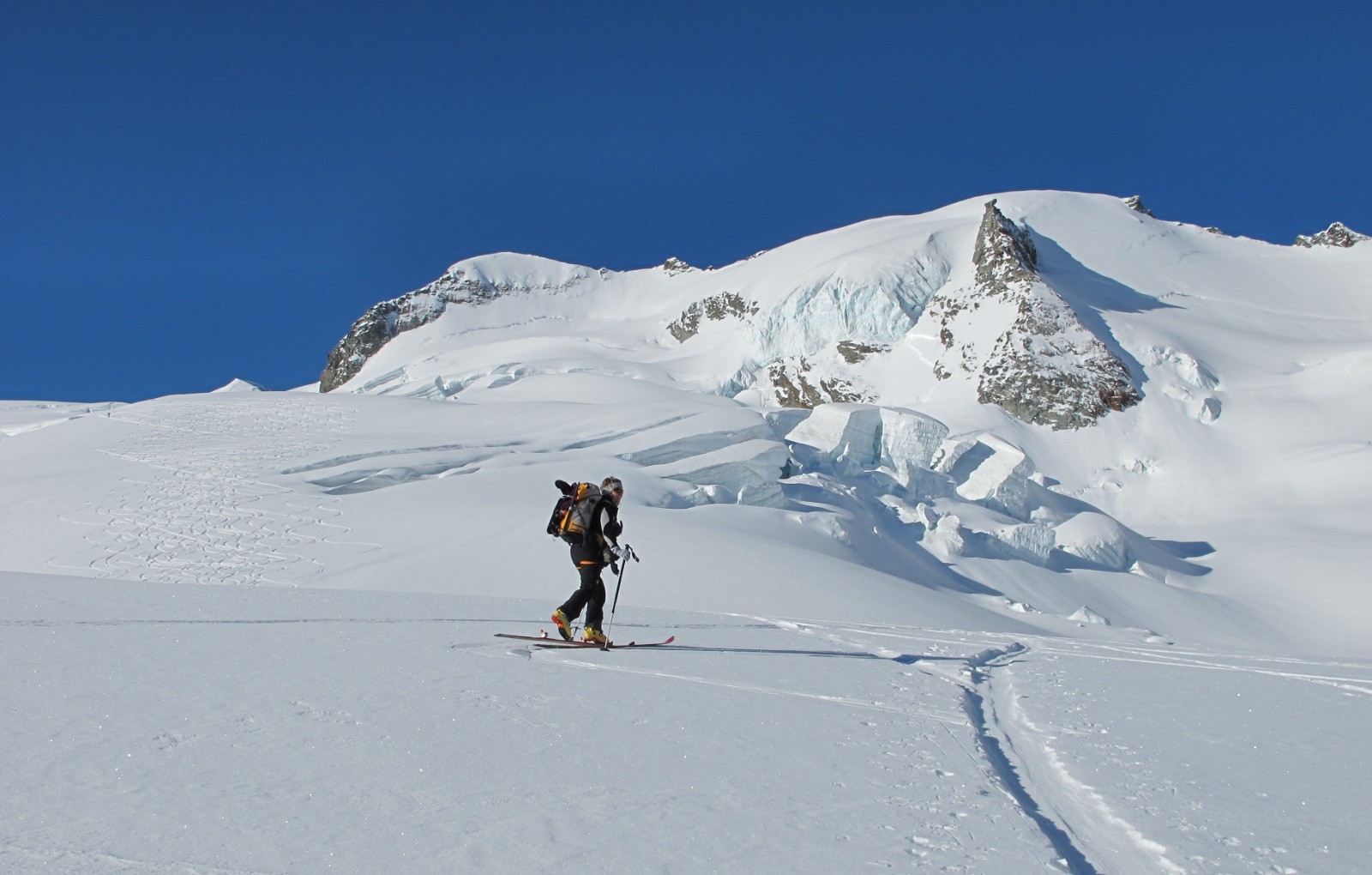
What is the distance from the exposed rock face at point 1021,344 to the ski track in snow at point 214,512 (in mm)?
39096

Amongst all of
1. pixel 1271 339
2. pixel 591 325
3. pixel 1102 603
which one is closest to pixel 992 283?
pixel 1271 339

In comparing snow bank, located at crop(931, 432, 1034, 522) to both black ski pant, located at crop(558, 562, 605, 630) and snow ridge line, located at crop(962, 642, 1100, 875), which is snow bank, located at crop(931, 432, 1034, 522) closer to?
snow ridge line, located at crop(962, 642, 1100, 875)

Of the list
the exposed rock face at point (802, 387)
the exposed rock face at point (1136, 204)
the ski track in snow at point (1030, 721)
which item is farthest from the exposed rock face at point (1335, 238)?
the ski track in snow at point (1030, 721)

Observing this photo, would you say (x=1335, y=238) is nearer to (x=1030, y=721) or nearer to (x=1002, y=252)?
(x=1002, y=252)

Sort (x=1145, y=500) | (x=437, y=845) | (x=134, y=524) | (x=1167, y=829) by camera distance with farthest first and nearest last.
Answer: (x=1145, y=500) < (x=134, y=524) < (x=1167, y=829) < (x=437, y=845)

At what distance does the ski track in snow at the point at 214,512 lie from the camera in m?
16.7

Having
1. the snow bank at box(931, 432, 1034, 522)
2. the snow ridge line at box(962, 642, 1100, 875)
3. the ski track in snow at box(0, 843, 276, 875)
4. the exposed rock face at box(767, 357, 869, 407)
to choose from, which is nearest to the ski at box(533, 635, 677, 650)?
the snow ridge line at box(962, 642, 1100, 875)

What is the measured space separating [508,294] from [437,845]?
99922 millimetres

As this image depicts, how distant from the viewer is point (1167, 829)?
343cm

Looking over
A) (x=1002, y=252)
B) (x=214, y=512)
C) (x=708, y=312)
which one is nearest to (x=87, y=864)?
(x=214, y=512)

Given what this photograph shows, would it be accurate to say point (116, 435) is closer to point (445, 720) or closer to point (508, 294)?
point (445, 720)

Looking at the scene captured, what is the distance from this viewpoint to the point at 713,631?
8992 millimetres

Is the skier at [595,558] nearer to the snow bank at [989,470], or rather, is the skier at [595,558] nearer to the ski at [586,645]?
the ski at [586,645]

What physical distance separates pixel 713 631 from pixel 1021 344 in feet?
162
